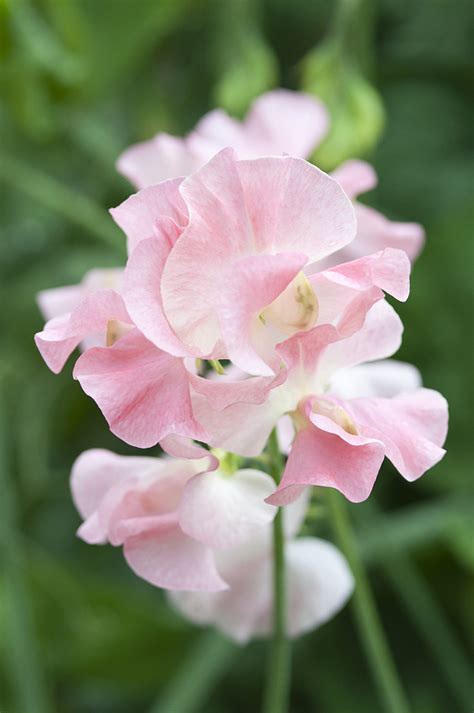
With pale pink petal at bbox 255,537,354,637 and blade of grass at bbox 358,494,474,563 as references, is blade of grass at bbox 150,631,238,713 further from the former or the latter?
pale pink petal at bbox 255,537,354,637

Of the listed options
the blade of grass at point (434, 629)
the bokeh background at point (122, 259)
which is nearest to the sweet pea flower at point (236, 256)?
the bokeh background at point (122, 259)

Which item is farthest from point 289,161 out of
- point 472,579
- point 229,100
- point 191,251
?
point 472,579

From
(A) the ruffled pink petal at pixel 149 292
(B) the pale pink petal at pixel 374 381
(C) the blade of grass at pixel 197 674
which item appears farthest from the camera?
(C) the blade of grass at pixel 197 674

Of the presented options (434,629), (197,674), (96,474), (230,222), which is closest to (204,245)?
(230,222)

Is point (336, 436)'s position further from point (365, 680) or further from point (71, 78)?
point (71, 78)

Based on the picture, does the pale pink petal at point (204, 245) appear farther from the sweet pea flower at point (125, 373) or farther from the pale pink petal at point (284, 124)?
the pale pink petal at point (284, 124)

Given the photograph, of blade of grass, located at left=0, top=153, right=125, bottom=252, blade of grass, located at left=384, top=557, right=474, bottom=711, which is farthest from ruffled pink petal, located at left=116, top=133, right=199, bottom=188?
blade of grass, located at left=384, top=557, right=474, bottom=711

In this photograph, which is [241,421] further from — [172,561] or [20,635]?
[20,635]
